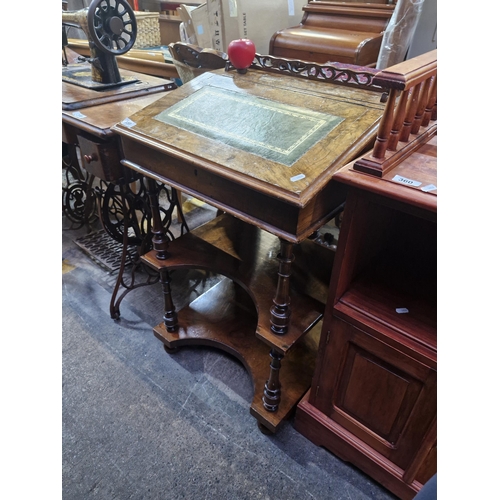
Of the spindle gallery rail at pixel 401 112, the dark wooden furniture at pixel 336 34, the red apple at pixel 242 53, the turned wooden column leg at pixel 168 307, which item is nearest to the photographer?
the spindle gallery rail at pixel 401 112

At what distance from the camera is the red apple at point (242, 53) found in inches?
51.3

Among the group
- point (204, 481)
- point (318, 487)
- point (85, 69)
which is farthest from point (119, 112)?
point (318, 487)

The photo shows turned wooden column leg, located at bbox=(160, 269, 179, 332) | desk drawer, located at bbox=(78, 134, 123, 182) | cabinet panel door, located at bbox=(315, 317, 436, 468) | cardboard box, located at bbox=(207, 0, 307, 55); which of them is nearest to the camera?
cabinet panel door, located at bbox=(315, 317, 436, 468)

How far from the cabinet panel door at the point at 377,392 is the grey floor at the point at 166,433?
0.27 metres

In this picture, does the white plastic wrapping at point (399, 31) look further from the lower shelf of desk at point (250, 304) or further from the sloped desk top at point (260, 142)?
the lower shelf of desk at point (250, 304)

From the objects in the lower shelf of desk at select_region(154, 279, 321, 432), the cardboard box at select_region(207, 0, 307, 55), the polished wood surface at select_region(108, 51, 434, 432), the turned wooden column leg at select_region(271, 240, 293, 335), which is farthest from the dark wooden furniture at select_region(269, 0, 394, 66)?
the turned wooden column leg at select_region(271, 240, 293, 335)

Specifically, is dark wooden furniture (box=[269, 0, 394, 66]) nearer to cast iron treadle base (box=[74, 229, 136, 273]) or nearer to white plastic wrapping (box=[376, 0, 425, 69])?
white plastic wrapping (box=[376, 0, 425, 69])

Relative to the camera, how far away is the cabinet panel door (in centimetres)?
100

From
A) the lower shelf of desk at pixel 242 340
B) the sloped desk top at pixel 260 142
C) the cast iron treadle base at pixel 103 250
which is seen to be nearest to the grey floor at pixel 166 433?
the lower shelf of desk at pixel 242 340

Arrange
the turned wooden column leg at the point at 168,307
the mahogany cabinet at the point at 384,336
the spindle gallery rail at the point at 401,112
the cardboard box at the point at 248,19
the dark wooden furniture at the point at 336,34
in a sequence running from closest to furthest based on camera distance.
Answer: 1. the spindle gallery rail at the point at 401,112
2. the mahogany cabinet at the point at 384,336
3. the turned wooden column leg at the point at 168,307
4. the dark wooden furniture at the point at 336,34
5. the cardboard box at the point at 248,19

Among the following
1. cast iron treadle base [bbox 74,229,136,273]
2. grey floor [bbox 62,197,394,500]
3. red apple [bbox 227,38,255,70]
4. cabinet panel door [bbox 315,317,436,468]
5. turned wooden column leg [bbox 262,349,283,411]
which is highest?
red apple [bbox 227,38,255,70]

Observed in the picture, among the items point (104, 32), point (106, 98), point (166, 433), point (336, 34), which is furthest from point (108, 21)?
point (166, 433)

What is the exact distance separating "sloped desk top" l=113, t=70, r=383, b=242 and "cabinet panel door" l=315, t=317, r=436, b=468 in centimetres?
41

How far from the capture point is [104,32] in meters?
1.55
